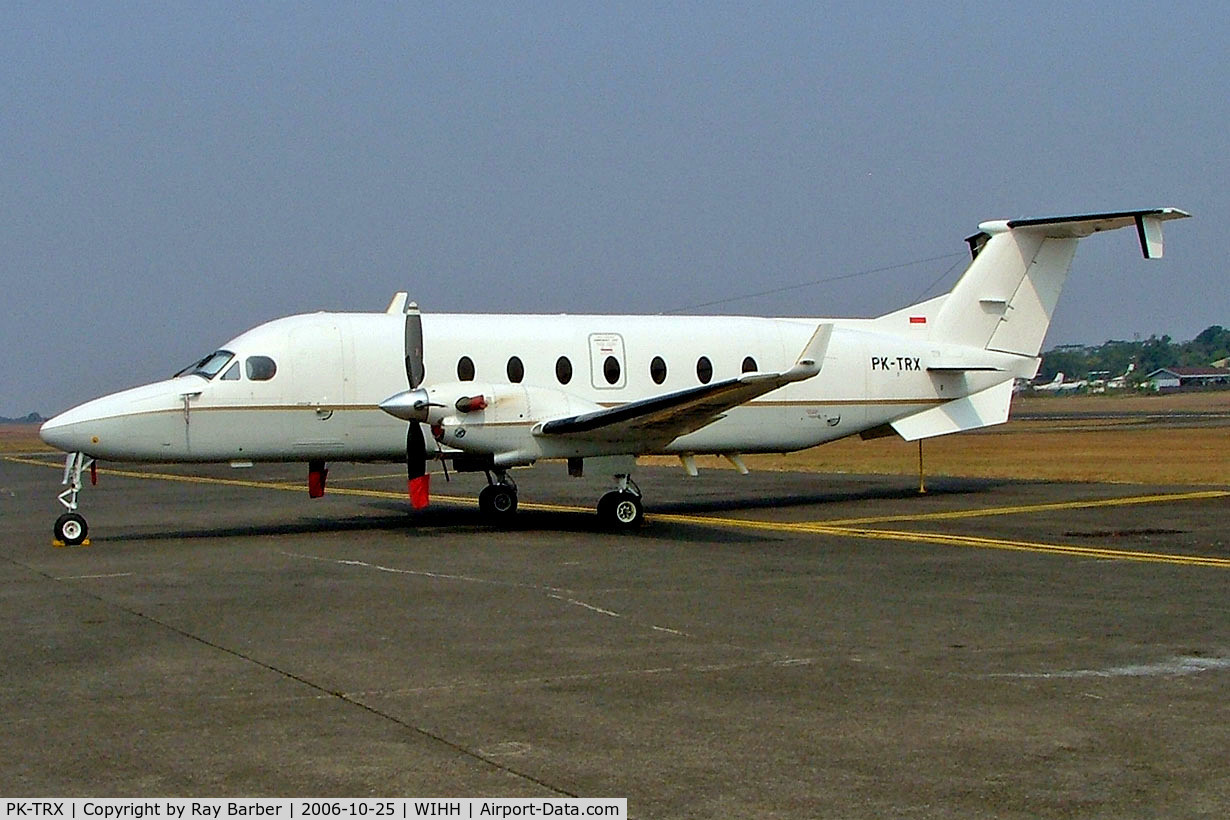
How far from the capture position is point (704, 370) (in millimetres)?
22922

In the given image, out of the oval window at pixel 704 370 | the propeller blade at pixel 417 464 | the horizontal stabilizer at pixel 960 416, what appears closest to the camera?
the propeller blade at pixel 417 464

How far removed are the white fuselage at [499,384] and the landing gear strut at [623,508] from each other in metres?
0.57

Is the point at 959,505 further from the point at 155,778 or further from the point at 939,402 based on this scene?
the point at 155,778

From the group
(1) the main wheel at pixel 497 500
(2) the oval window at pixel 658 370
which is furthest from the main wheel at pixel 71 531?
(2) the oval window at pixel 658 370

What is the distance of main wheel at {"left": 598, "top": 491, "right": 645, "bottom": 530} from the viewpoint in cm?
1998

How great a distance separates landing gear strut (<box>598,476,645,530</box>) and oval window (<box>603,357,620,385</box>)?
7.49 ft

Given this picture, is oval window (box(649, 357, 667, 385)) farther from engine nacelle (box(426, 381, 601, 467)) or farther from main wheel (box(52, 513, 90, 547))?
main wheel (box(52, 513, 90, 547))

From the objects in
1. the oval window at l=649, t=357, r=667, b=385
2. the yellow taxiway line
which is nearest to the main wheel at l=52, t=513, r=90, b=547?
the yellow taxiway line

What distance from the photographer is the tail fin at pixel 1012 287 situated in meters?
25.6

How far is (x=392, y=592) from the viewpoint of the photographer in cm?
1357

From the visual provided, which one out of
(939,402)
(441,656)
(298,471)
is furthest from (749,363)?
(298,471)

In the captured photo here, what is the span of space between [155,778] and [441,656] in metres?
3.56
